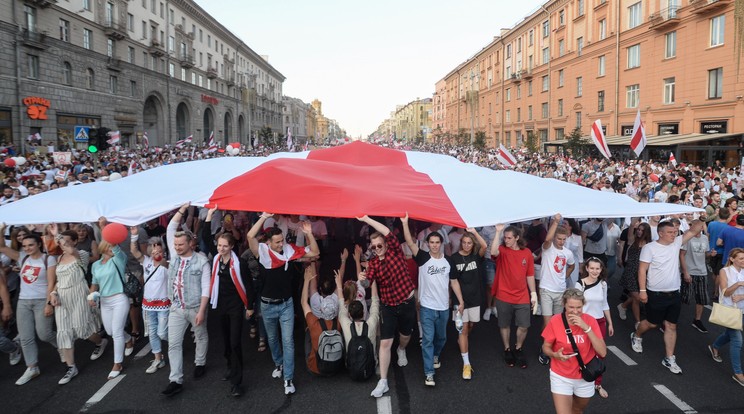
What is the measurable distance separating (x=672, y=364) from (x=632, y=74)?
99.9ft

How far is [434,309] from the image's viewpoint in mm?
5516

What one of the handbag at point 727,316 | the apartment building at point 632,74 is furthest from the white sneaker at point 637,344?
the apartment building at point 632,74

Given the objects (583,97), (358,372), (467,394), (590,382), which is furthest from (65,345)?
(583,97)

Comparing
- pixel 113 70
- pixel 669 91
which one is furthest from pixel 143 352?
pixel 113 70

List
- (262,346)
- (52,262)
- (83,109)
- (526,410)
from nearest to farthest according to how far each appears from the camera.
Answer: (526,410) → (52,262) → (262,346) → (83,109)

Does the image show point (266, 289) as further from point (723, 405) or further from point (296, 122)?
point (296, 122)

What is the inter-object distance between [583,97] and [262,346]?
37.3 metres

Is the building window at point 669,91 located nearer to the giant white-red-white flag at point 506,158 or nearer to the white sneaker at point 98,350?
the giant white-red-white flag at point 506,158

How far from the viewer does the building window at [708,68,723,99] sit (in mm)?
23922

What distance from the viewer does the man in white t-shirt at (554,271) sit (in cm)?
603

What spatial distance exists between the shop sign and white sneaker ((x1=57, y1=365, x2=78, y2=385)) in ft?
89.5

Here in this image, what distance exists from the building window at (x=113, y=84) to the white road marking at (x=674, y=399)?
39.4 m

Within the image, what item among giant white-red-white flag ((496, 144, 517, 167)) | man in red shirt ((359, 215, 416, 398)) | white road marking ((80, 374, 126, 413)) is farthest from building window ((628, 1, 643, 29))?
white road marking ((80, 374, 126, 413))

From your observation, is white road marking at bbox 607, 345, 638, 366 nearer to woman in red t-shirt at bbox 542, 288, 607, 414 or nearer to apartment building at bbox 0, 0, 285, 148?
woman in red t-shirt at bbox 542, 288, 607, 414
